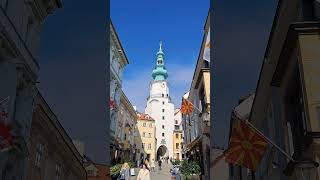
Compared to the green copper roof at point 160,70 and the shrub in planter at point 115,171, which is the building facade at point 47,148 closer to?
the shrub in planter at point 115,171

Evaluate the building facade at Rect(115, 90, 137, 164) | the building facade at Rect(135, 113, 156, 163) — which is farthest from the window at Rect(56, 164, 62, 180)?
the building facade at Rect(135, 113, 156, 163)

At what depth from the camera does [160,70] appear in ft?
527

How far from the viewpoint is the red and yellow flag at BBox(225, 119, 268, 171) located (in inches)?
701

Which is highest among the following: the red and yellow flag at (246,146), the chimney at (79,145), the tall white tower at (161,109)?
the tall white tower at (161,109)

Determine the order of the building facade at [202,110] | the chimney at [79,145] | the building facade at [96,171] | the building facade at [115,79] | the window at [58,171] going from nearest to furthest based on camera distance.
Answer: the window at [58,171], the chimney at [79,145], the building facade at [96,171], the building facade at [202,110], the building facade at [115,79]

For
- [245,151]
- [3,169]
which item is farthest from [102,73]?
[245,151]

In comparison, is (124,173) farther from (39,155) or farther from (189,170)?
(39,155)

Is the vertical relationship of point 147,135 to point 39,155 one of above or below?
above

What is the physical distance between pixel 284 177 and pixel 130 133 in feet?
275

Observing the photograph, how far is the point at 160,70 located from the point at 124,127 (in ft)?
227

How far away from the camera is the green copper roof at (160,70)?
527 ft

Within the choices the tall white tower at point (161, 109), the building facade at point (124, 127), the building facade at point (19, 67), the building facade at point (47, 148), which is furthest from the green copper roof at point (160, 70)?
the building facade at point (19, 67)

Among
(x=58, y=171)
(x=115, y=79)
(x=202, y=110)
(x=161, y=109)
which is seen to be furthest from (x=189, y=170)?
(x=161, y=109)

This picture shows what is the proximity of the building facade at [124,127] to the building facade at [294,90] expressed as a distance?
2511 inches
